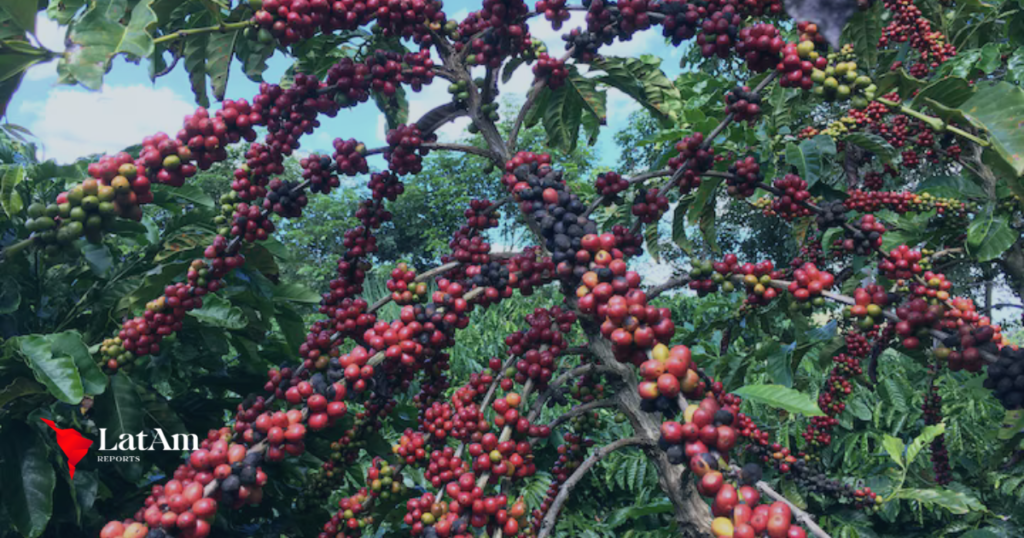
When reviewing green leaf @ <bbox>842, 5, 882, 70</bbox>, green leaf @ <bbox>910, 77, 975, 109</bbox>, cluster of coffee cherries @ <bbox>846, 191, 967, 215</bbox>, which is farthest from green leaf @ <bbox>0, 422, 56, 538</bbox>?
cluster of coffee cherries @ <bbox>846, 191, 967, 215</bbox>

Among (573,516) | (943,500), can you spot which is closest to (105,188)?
(943,500)

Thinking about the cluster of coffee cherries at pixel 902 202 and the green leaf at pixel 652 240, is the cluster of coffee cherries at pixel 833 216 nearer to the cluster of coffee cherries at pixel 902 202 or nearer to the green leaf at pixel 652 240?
the green leaf at pixel 652 240

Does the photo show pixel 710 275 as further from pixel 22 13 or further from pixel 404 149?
pixel 22 13

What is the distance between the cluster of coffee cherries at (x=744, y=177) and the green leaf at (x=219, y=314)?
66.8 inches

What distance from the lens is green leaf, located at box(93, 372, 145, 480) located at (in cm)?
190

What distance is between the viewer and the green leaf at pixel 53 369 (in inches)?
60.1

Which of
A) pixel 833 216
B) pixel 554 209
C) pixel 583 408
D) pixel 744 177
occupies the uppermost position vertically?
pixel 744 177

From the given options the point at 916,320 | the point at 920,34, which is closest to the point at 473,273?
the point at 916,320

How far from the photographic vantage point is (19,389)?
1684 mm

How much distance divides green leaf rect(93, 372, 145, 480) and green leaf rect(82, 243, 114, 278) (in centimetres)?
62

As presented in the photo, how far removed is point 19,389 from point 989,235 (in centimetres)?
368

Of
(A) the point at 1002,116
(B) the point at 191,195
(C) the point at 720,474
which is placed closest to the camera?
(C) the point at 720,474

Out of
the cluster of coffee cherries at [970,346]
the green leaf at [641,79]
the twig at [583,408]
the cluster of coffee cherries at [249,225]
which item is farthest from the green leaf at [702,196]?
the cluster of coffee cherries at [249,225]

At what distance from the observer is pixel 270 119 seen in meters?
1.42
